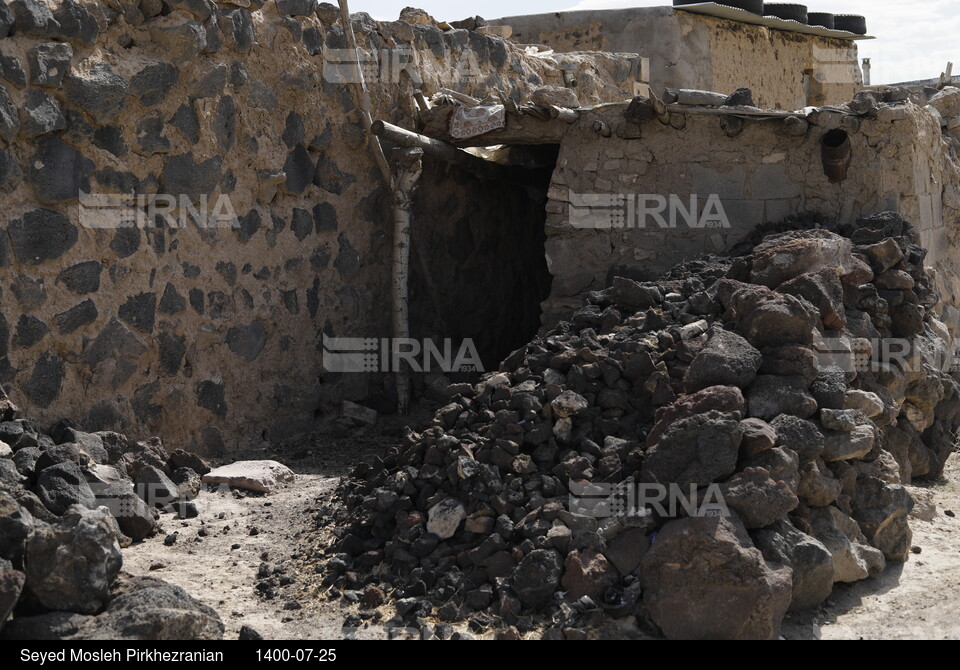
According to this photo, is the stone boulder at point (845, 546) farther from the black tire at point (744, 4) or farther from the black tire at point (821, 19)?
the black tire at point (821, 19)

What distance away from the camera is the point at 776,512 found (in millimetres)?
4348

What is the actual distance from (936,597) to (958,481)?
2044 mm

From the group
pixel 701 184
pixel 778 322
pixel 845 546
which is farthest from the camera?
pixel 701 184

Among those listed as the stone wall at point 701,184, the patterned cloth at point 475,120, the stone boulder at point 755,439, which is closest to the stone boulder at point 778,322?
the stone boulder at point 755,439

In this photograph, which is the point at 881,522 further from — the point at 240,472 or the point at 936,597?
the point at 240,472

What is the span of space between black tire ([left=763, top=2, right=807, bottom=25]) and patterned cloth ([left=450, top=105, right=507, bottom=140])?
276 inches

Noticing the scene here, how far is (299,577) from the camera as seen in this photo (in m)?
4.74

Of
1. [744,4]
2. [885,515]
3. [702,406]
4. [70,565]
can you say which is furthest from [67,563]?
[744,4]

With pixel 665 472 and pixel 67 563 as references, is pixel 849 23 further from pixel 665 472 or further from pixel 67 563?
pixel 67 563

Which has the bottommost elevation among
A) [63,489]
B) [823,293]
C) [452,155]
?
[63,489]

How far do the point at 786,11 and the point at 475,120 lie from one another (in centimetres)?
742

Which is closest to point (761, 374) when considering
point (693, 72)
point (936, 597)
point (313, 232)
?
point (936, 597)

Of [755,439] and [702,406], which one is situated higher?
[702,406]

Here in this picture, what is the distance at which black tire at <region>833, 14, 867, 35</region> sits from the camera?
1428 centimetres
